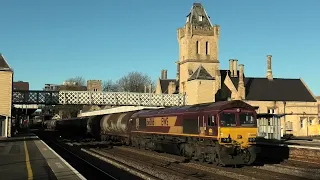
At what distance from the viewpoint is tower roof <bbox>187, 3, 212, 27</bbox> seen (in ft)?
274

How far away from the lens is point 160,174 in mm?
17078

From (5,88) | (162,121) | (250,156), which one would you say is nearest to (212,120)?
(250,156)

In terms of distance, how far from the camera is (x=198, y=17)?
84.1 metres

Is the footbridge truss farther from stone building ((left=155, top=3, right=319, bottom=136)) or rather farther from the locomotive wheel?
the locomotive wheel

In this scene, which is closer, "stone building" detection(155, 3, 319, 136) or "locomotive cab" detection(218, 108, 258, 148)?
"locomotive cab" detection(218, 108, 258, 148)

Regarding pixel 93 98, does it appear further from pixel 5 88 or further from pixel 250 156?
pixel 250 156

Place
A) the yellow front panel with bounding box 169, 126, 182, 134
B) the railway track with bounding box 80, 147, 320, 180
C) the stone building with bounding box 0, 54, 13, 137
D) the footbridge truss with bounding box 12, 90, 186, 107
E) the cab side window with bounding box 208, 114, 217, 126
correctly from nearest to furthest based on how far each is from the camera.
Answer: the railway track with bounding box 80, 147, 320, 180
the cab side window with bounding box 208, 114, 217, 126
the yellow front panel with bounding box 169, 126, 182, 134
the stone building with bounding box 0, 54, 13, 137
the footbridge truss with bounding box 12, 90, 186, 107

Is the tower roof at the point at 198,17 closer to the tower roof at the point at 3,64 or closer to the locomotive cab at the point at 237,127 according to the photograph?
the tower roof at the point at 3,64

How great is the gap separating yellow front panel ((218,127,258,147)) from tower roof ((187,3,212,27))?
64.8 m

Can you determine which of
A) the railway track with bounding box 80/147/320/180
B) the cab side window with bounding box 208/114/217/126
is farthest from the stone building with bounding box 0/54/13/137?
the cab side window with bounding box 208/114/217/126

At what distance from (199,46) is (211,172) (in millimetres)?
65122

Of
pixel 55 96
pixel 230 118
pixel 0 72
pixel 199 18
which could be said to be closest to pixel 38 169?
pixel 230 118

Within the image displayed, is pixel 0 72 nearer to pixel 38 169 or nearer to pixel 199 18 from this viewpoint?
pixel 38 169

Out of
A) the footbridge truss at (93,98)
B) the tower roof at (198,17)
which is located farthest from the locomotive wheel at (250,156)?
the tower roof at (198,17)
